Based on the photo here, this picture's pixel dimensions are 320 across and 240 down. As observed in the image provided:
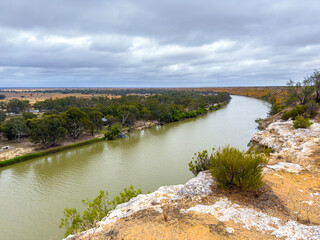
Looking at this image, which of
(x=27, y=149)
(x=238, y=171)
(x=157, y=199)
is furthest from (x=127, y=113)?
(x=238, y=171)

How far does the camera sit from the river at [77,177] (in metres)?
11.7

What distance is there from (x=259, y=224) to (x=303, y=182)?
4036 mm

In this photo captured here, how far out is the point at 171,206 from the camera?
6.27 metres

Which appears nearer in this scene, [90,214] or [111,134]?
[90,214]

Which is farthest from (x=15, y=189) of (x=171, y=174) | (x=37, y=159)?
(x=171, y=174)

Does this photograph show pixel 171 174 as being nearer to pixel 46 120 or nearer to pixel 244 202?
pixel 244 202

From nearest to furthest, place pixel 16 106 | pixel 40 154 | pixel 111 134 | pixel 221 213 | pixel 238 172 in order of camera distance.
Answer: pixel 221 213 < pixel 238 172 < pixel 40 154 < pixel 111 134 < pixel 16 106

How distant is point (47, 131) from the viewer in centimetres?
2452

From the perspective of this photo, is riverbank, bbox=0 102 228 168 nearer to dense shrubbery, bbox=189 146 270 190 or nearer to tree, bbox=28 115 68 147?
tree, bbox=28 115 68 147

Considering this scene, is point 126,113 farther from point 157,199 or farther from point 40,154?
point 157,199

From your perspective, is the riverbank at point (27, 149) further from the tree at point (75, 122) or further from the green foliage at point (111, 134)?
the tree at point (75, 122)

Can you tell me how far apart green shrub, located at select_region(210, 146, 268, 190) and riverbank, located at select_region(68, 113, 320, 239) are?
0.38 m

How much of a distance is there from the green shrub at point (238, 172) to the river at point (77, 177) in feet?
27.8

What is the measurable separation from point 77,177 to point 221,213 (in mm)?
15891
